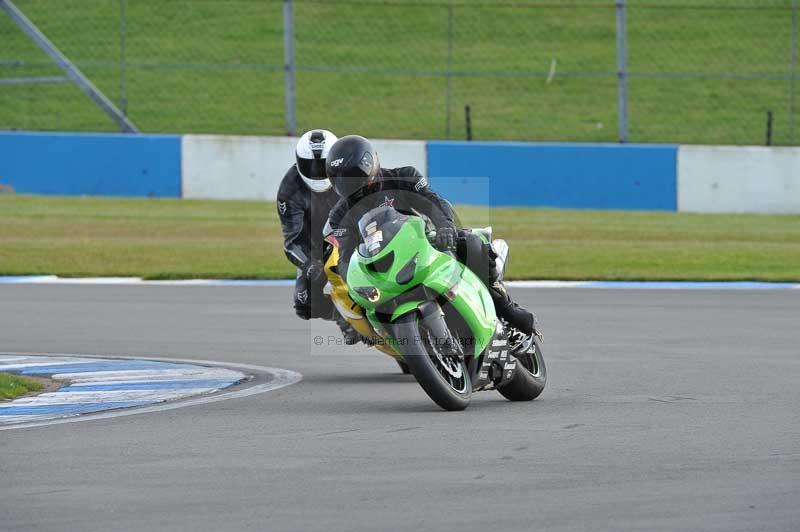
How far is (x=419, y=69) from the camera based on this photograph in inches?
1409

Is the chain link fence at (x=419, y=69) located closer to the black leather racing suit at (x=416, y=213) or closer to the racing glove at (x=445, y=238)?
the black leather racing suit at (x=416, y=213)

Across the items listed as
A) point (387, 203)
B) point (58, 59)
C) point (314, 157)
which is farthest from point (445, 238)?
point (58, 59)

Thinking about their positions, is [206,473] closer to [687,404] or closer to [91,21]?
[687,404]

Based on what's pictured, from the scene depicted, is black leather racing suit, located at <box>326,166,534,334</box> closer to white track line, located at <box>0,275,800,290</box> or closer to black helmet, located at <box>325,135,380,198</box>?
black helmet, located at <box>325,135,380,198</box>

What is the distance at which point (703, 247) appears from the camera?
2036 cm

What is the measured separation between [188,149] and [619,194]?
261 inches

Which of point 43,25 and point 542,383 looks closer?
point 542,383

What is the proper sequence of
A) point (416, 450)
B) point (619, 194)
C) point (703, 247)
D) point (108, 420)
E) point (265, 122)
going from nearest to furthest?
point (416, 450)
point (108, 420)
point (703, 247)
point (619, 194)
point (265, 122)

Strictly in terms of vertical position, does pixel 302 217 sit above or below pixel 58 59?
below

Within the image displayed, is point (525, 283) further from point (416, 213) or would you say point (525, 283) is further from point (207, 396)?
point (416, 213)

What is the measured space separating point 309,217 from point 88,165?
15630 millimetres

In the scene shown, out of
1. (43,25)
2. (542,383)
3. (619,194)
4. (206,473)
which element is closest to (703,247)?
(619,194)

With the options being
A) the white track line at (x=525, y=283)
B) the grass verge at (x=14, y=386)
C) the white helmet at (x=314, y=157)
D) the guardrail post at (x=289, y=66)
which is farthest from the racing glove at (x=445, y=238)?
the guardrail post at (x=289, y=66)

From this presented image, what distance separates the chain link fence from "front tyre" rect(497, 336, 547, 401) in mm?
20381
